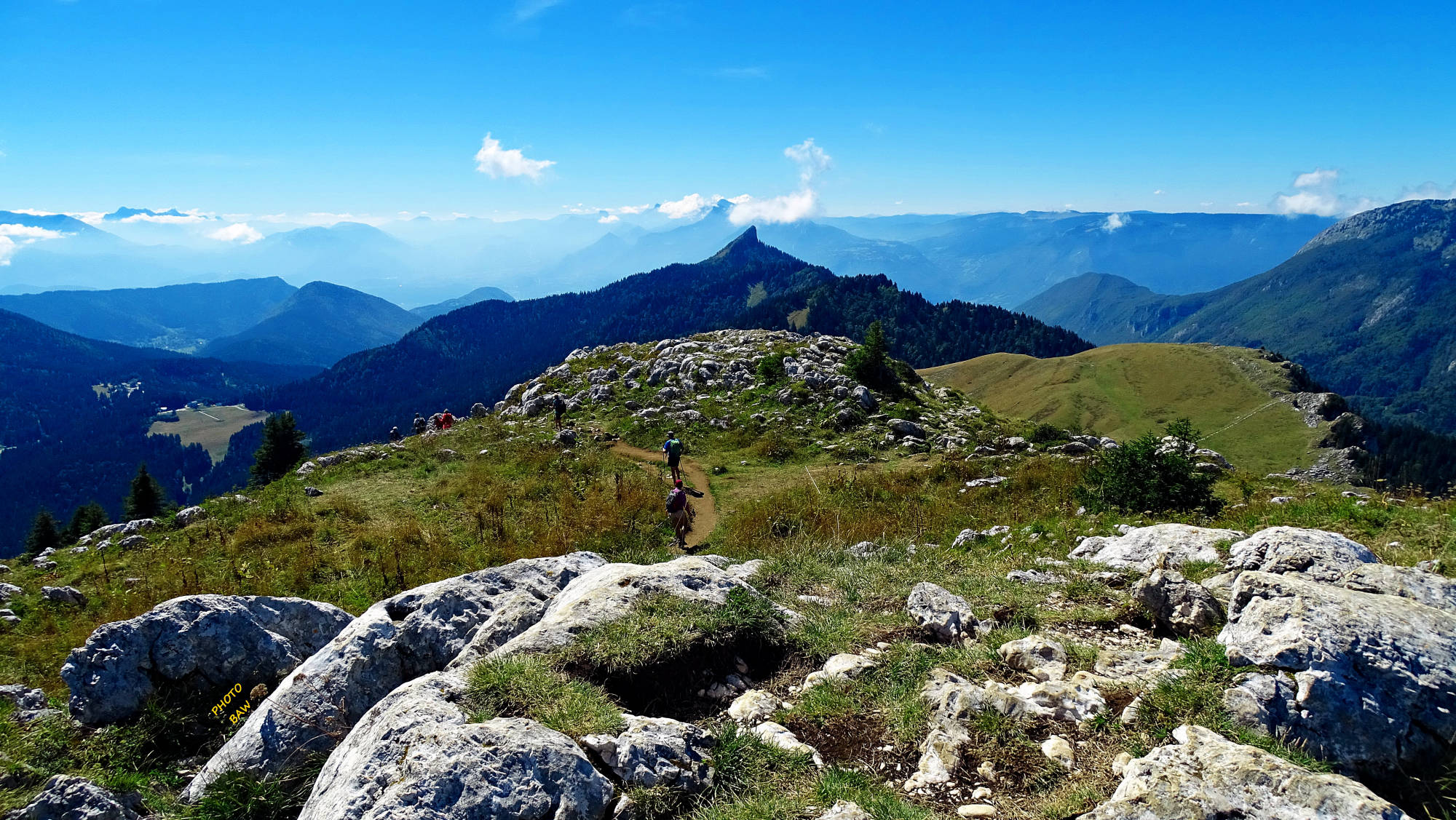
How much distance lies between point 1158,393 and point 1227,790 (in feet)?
479

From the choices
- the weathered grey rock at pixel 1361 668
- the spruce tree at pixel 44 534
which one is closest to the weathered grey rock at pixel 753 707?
the weathered grey rock at pixel 1361 668

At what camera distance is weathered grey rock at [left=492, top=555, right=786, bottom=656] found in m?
7.14

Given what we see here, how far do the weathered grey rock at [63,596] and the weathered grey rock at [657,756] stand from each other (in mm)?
15884

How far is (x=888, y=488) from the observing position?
20375 millimetres

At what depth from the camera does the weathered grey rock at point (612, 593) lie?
7137mm

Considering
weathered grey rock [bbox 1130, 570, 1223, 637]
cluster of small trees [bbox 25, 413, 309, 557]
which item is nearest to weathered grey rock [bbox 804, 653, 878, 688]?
weathered grey rock [bbox 1130, 570, 1223, 637]

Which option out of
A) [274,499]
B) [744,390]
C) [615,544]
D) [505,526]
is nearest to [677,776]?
[615,544]

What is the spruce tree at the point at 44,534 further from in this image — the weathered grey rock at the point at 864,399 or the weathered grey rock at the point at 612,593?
the weathered grey rock at the point at 864,399

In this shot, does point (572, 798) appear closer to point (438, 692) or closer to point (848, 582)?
point (438, 692)

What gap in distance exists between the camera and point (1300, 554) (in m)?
7.73

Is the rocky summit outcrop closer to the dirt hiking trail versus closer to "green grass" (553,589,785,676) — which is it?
"green grass" (553,589,785,676)

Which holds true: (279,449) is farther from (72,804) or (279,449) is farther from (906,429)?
(72,804)

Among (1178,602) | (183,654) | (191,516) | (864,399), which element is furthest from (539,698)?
(864,399)

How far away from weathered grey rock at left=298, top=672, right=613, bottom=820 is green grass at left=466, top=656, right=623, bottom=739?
0.26 m
